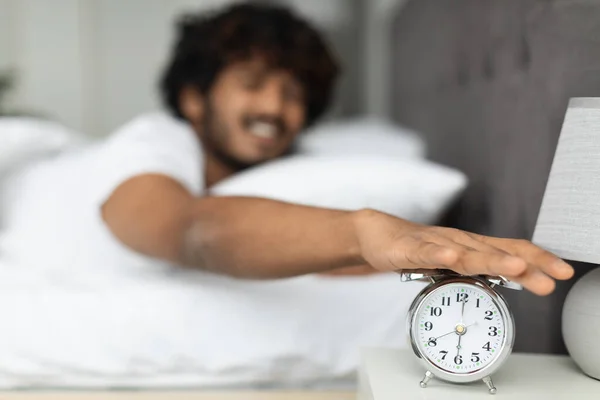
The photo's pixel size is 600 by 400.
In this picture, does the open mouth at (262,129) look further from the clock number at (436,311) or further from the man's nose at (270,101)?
the clock number at (436,311)

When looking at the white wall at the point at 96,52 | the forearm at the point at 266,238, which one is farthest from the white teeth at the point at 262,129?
the white wall at the point at 96,52

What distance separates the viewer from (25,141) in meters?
1.72

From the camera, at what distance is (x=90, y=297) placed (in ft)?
4.14

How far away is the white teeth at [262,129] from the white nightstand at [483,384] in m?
0.88

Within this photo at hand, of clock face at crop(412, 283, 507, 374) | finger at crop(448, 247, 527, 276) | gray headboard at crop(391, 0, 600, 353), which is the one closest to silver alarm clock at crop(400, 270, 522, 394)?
clock face at crop(412, 283, 507, 374)

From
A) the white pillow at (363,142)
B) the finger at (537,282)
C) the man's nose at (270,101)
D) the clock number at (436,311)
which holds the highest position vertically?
the man's nose at (270,101)

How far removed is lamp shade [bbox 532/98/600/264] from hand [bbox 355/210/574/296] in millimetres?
39

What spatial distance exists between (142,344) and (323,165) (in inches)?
21.0

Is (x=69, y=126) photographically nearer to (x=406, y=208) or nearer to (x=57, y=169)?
(x=57, y=169)

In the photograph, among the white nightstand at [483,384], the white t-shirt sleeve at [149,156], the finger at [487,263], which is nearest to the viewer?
the finger at [487,263]

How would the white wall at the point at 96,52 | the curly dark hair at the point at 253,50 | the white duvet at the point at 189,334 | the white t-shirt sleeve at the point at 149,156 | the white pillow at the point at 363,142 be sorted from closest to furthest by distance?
the white duvet at the point at 189,334, the white t-shirt sleeve at the point at 149,156, the curly dark hair at the point at 253,50, the white pillow at the point at 363,142, the white wall at the point at 96,52

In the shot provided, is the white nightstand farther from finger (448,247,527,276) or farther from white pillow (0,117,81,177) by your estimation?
white pillow (0,117,81,177)

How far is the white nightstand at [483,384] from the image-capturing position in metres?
0.79

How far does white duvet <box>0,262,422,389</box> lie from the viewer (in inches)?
46.9
